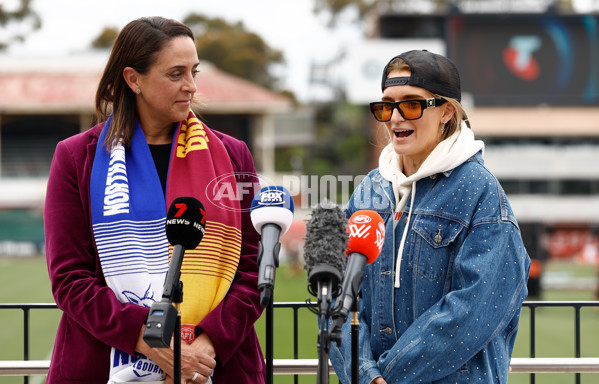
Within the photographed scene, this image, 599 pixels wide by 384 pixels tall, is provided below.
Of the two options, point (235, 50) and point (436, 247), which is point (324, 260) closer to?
point (436, 247)

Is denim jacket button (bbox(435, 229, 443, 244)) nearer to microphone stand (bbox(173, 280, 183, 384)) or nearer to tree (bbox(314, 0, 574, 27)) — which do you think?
microphone stand (bbox(173, 280, 183, 384))

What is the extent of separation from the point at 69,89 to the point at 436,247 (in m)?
31.5

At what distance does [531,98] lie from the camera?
3103cm

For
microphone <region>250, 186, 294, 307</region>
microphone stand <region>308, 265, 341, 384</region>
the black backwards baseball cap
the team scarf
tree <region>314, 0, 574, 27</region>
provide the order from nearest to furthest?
microphone stand <region>308, 265, 341, 384</region>, microphone <region>250, 186, 294, 307</region>, the black backwards baseball cap, the team scarf, tree <region>314, 0, 574, 27</region>

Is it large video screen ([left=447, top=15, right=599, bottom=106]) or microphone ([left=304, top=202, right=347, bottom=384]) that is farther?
large video screen ([left=447, top=15, right=599, bottom=106])

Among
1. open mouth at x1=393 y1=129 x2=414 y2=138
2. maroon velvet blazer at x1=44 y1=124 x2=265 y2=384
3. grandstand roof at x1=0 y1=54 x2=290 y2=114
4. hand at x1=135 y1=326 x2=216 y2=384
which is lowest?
hand at x1=135 y1=326 x2=216 y2=384

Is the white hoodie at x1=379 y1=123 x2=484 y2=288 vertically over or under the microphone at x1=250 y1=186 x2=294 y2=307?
over

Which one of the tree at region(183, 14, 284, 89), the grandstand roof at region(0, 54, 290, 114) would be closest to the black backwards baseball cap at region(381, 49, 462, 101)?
the grandstand roof at region(0, 54, 290, 114)

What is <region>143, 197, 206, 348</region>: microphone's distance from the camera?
1492mm

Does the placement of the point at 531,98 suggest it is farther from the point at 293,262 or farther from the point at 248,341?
the point at 248,341

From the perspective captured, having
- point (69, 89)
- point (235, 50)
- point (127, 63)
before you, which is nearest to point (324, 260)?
point (127, 63)

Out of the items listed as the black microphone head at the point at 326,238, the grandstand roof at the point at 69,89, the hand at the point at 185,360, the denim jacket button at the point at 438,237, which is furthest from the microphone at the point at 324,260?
the grandstand roof at the point at 69,89

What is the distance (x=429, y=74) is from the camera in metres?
1.90

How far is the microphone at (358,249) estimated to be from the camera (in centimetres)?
149
